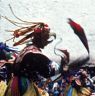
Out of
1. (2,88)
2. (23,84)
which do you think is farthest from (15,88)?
(2,88)

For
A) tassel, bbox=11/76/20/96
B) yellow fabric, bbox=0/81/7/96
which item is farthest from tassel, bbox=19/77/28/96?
yellow fabric, bbox=0/81/7/96

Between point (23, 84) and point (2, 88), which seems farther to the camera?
point (2, 88)

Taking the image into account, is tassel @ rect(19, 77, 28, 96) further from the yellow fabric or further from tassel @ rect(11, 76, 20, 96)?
the yellow fabric

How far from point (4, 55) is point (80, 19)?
6.96 m

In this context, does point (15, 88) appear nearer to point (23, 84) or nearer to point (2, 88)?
point (23, 84)

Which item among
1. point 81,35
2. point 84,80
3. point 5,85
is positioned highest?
point 81,35

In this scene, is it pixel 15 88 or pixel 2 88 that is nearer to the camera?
pixel 15 88

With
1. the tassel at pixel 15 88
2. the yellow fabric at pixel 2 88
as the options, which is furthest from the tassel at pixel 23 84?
the yellow fabric at pixel 2 88

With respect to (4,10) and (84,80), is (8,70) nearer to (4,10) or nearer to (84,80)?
(84,80)

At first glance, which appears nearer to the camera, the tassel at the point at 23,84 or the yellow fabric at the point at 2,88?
the tassel at the point at 23,84

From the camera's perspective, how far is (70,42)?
400 inches

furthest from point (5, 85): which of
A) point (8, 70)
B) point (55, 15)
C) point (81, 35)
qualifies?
point (55, 15)

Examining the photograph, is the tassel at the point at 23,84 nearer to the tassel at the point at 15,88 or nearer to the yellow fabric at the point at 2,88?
the tassel at the point at 15,88

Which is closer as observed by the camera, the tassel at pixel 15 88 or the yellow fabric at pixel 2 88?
the tassel at pixel 15 88
